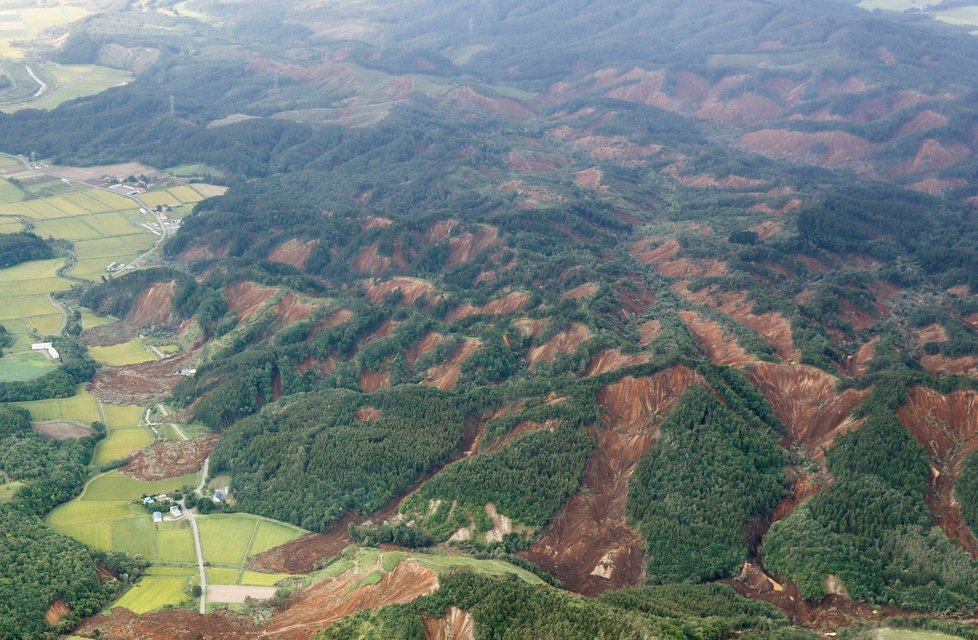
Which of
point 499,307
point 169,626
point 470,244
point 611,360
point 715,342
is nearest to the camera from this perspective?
point 169,626

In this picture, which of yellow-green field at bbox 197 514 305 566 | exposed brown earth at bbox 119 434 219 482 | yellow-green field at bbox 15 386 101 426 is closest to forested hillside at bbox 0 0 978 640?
yellow-green field at bbox 197 514 305 566

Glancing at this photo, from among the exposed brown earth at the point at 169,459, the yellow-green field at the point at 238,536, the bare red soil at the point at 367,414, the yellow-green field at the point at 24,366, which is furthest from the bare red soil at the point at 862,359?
the yellow-green field at the point at 24,366

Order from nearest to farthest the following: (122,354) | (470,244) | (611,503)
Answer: (611,503) → (122,354) → (470,244)

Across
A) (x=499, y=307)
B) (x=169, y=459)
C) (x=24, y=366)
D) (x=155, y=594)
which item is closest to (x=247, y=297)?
(x=24, y=366)

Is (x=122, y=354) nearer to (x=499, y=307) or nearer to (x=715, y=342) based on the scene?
(x=499, y=307)

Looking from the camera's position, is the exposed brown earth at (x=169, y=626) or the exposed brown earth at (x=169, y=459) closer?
the exposed brown earth at (x=169, y=626)

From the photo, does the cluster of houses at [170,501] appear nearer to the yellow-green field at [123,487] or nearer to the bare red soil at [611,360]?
the yellow-green field at [123,487]
